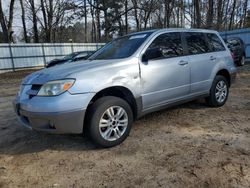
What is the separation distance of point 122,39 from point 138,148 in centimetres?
227

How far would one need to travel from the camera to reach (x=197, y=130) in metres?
4.61

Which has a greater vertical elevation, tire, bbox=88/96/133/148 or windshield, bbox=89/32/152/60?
windshield, bbox=89/32/152/60

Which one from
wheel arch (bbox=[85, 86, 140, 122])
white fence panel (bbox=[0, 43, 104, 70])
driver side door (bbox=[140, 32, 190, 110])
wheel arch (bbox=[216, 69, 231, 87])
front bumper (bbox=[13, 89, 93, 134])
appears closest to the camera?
front bumper (bbox=[13, 89, 93, 134])

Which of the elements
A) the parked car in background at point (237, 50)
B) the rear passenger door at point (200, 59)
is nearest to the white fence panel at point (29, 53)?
the parked car in background at point (237, 50)

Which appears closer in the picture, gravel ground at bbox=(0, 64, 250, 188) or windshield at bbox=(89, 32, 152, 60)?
gravel ground at bbox=(0, 64, 250, 188)

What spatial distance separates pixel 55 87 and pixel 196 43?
3085 millimetres

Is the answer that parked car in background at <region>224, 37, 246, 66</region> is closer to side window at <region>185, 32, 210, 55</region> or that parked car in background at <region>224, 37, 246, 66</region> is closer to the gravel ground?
side window at <region>185, 32, 210, 55</region>

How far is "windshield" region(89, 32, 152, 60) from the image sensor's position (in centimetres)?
461

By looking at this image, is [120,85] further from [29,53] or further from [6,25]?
[6,25]

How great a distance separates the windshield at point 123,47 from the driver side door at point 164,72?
0.22 meters

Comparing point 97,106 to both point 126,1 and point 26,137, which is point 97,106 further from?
point 126,1

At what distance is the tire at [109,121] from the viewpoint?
3850 millimetres

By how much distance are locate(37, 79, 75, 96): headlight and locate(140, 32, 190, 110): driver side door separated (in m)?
1.23

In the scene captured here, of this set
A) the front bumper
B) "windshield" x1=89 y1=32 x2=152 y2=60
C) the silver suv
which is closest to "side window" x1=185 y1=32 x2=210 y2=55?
the silver suv
